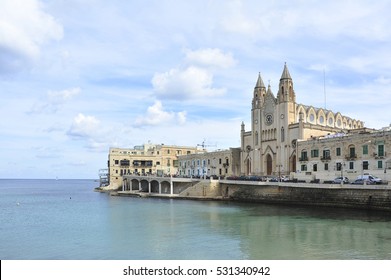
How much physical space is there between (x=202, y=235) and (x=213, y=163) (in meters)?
56.1

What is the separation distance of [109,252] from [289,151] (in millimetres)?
48809

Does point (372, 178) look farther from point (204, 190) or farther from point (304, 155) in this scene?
point (204, 190)

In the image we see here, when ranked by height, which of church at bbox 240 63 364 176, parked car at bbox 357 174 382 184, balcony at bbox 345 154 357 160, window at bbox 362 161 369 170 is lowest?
parked car at bbox 357 174 382 184

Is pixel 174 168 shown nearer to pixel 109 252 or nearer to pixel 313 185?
pixel 313 185

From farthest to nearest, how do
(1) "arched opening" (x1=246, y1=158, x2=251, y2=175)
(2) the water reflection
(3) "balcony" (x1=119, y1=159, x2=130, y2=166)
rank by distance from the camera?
(3) "balcony" (x1=119, y1=159, x2=130, y2=166) < (1) "arched opening" (x1=246, y1=158, x2=251, y2=175) < (2) the water reflection

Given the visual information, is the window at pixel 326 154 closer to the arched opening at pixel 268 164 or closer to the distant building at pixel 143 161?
the arched opening at pixel 268 164

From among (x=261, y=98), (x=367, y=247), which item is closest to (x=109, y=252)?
(x=367, y=247)

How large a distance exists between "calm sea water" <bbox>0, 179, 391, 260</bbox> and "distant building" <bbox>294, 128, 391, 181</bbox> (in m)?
9.72

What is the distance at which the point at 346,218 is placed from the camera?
3872 centimetres

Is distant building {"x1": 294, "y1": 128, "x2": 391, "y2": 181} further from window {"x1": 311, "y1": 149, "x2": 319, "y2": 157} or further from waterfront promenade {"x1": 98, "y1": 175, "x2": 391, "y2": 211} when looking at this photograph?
waterfront promenade {"x1": 98, "y1": 175, "x2": 391, "y2": 211}

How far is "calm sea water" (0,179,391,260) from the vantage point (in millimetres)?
24859

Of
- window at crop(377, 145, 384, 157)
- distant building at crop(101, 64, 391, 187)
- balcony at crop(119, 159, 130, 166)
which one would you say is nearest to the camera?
window at crop(377, 145, 384, 157)

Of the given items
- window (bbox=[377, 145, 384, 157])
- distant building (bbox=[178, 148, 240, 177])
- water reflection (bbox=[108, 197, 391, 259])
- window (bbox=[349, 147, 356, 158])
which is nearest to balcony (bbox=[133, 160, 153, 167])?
distant building (bbox=[178, 148, 240, 177])

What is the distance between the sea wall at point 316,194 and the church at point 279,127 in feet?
32.4
